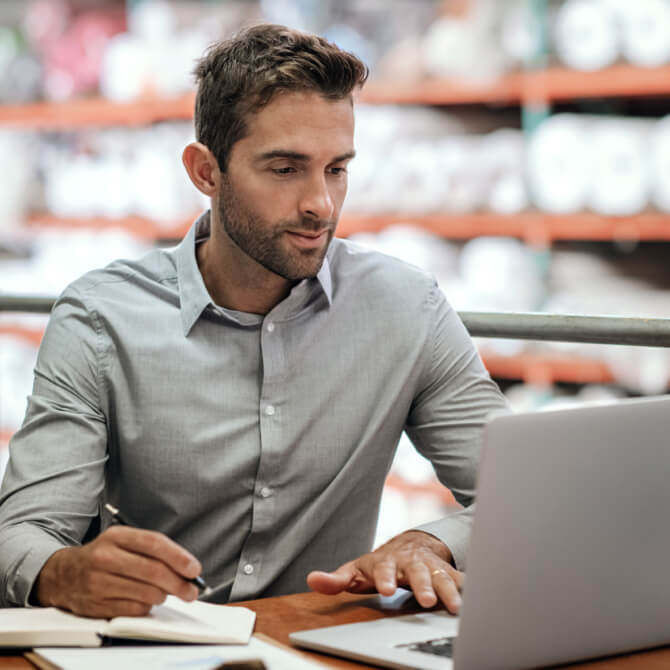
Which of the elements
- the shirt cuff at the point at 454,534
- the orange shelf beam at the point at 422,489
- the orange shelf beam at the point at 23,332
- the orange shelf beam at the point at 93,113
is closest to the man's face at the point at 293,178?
the shirt cuff at the point at 454,534

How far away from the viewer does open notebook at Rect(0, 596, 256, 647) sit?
2.78 feet

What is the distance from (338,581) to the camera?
97cm

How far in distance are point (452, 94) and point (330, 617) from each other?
221 centimetres

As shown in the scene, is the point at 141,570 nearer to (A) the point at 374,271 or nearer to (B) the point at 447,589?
(B) the point at 447,589

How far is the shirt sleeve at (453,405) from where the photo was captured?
4.19 feet

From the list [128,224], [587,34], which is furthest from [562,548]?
[128,224]

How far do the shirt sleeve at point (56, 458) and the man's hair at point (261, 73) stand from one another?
29cm

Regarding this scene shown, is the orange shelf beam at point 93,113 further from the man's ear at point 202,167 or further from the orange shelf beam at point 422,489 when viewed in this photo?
the man's ear at point 202,167

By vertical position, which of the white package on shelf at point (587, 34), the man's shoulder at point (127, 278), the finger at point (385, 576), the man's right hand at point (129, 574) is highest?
the white package on shelf at point (587, 34)

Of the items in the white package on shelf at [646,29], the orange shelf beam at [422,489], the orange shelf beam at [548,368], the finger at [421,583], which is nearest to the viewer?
the finger at [421,583]

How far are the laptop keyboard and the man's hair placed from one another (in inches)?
26.7

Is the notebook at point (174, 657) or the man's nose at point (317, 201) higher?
the man's nose at point (317, 201)

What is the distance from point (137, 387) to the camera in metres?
1.24

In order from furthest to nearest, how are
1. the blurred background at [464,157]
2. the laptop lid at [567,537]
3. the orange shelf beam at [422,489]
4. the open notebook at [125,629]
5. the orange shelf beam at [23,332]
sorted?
the orange shelf beam at [23,332] < the orange shelf beam at [422,489] < the blurred background at [464,157] < the open notebook at [125,629] < the laptop lid at [567,537]
